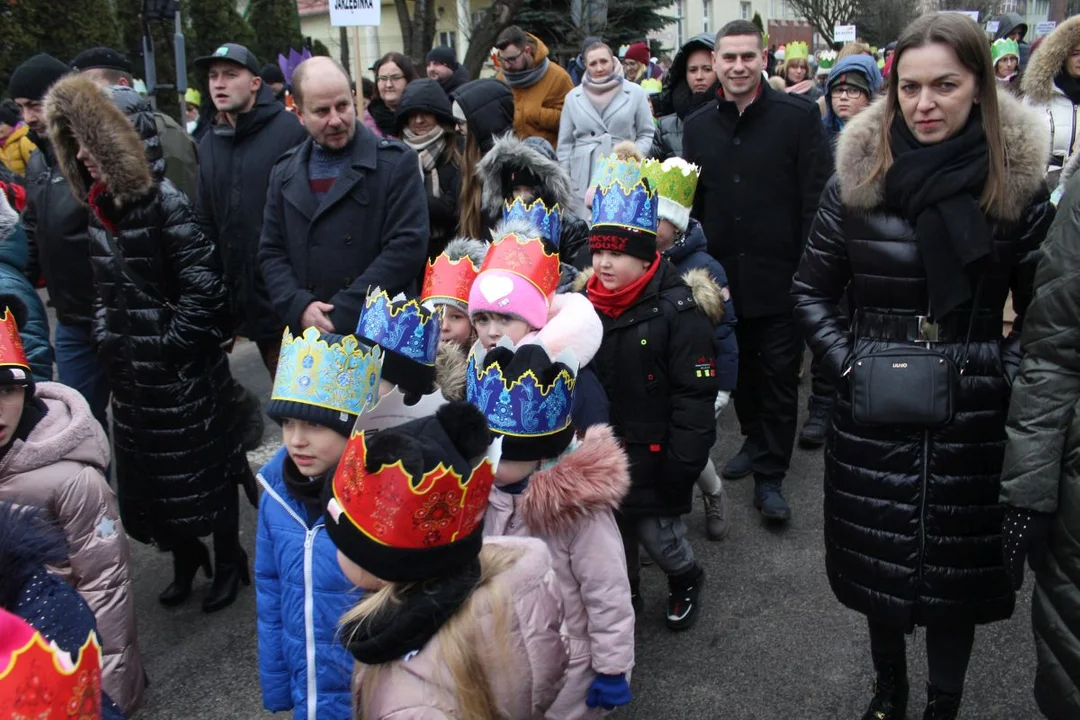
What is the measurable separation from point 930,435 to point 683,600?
1488mm

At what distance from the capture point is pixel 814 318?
3078 mm

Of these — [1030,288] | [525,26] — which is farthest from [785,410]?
[525,26]

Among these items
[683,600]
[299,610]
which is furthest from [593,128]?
[299,610]

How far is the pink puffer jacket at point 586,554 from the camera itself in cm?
259

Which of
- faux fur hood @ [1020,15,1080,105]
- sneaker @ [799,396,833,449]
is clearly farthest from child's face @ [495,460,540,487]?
faux fur hood @ [1020,15,1080,105]

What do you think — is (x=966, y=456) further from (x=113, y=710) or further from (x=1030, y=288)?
(x=113, y=710)

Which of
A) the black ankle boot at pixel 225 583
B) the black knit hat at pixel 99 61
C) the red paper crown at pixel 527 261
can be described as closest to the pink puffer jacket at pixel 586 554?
the red paper crown at pixel 527 261

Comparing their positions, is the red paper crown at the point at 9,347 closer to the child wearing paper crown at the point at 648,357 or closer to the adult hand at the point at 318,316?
the adult hand at the point at 318,316

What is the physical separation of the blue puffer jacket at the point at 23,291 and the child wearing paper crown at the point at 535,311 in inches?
79.2

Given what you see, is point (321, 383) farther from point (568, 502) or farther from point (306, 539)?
point (568, 502)

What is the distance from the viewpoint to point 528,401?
2.52 m

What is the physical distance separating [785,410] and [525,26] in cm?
1555

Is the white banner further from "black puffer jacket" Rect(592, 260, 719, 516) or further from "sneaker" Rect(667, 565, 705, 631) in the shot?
"sneaker" Rect(667, 565, 705, 631)

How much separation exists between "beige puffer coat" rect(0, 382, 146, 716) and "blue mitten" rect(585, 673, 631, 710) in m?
1.60
